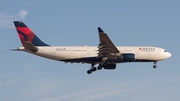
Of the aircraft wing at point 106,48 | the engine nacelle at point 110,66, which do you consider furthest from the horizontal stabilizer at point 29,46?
the engine nacelle at point 110,66

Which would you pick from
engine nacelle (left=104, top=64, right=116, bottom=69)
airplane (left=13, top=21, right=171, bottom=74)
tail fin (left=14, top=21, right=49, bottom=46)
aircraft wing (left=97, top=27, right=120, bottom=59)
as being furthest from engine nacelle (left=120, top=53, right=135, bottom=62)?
tail fin (left=14, top=21, right=49, bottom=46)

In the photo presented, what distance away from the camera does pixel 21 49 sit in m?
72.2

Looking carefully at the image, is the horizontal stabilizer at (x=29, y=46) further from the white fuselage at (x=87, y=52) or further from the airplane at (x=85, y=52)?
the white fuselage at (x=87, y=52)

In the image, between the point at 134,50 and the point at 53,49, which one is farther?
the point at 134,50

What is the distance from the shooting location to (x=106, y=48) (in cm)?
7438

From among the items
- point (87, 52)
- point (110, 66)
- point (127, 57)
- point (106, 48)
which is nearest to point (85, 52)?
point (87, 52)

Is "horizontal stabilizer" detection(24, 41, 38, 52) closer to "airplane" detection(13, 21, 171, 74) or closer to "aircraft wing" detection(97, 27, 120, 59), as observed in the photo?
"airplane" detection(13, 21, 171, 74)

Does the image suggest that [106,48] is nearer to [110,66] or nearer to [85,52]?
[85,52]

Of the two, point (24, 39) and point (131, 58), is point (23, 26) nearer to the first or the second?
point (24, 39)

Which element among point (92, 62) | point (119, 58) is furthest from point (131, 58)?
point (92, 62)

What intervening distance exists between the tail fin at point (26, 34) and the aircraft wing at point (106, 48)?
9602 mm

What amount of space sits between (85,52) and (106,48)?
14.5 ft

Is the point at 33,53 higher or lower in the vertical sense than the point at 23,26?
lower

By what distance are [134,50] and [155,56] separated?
14.1ft
